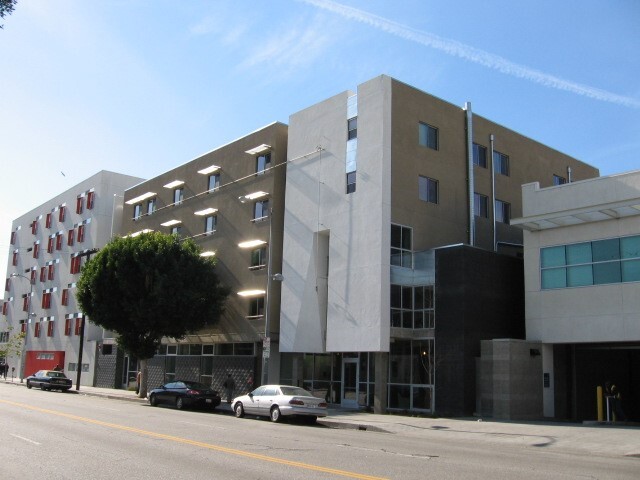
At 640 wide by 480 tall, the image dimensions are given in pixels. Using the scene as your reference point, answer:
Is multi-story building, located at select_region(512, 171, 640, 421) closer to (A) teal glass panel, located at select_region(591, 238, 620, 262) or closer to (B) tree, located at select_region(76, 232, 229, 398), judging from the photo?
(A) teal glass panel, located at select_region(591, 238, 620, 262)

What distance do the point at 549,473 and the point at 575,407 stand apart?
17719 millimetres

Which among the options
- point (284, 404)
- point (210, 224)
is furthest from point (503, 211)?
point (284, 404)

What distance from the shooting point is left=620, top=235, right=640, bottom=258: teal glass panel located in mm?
24984

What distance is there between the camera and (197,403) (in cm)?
2927

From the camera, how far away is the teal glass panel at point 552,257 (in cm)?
2742

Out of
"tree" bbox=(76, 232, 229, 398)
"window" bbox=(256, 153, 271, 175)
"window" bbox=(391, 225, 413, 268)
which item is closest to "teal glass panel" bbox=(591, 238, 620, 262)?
"window" bbox=(391, 225, 413, 268)

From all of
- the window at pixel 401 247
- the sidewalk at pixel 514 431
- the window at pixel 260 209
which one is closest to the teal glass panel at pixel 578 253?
the sidewalk at pixel 514 431

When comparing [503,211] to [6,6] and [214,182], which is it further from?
[6,6]

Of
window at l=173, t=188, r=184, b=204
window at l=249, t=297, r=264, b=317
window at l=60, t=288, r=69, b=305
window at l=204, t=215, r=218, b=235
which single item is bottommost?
window at l=249, t=297, r=264, b=317

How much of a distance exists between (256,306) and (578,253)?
17266 mm

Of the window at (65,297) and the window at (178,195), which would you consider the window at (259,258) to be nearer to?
the window at (178,195)

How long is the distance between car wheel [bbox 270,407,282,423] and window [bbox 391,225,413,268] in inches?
365

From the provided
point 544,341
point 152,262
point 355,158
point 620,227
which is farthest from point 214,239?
point 620,227

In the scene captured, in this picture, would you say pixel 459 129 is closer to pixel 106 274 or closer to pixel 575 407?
pixel 575 407
